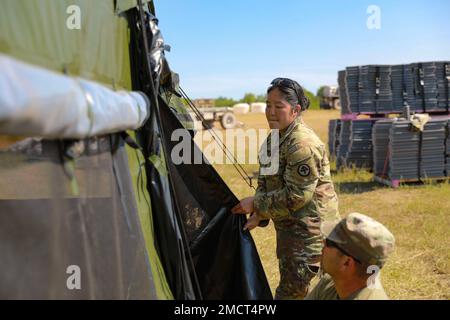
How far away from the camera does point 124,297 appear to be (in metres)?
2.03

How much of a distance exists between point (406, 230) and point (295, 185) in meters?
4.29

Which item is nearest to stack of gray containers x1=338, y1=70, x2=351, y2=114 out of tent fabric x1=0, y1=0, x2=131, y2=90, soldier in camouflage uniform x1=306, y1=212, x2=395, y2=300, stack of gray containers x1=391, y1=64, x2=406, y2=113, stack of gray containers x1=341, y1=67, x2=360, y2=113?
stack of gray containers x1=341, y1=67, x2=360, y2=113

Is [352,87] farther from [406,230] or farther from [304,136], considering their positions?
[304,136]

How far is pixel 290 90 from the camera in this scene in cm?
307

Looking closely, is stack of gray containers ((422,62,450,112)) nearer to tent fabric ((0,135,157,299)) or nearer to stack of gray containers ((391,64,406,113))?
stack of gray containers ((391,64,406,113))

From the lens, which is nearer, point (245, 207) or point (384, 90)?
point (245, 207)

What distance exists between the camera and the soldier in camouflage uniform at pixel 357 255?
223 cm

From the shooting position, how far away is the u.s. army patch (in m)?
2.97

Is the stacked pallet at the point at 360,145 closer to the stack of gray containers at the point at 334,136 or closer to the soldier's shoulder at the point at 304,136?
the stack of gray containers at the point at 334,136

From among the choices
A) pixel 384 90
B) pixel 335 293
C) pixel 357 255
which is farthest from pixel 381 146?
pixel 357 255
